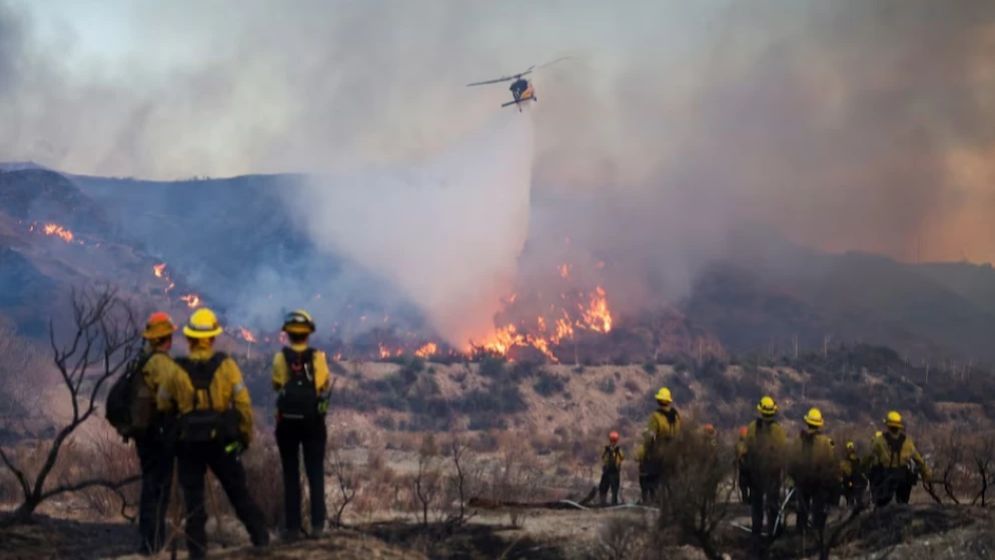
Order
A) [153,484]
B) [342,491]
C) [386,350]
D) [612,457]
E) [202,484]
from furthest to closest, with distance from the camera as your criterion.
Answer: [386,350], [612,457], [342,491], [153,484], [202,484]

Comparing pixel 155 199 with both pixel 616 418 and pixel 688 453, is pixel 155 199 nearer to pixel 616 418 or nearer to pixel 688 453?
pixel 616 418

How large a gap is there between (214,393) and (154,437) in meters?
0.80

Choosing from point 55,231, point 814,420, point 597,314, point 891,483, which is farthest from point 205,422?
point 55,231

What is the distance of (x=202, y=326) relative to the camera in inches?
318

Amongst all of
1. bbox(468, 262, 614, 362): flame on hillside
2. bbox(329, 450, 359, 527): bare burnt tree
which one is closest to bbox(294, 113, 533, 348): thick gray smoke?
bbox(468, 262, 614, 362): flame on hillside

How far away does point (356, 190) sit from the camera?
7962cm

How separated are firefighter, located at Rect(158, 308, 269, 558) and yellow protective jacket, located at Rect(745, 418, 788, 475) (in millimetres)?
6930

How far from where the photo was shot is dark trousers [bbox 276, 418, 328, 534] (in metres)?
8.77

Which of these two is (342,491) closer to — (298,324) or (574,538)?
(574,538)

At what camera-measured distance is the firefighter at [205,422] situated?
7.84 m

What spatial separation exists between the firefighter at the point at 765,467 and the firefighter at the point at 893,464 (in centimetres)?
243

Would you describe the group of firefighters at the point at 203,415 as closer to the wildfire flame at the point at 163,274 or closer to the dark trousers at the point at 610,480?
the dark trousers at the point at 610,480

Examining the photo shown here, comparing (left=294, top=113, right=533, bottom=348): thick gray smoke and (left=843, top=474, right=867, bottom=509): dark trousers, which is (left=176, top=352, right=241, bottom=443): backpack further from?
(left=294, top=113, right=533, bottom=348): thick gray smoke

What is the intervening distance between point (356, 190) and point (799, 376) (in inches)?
1631
